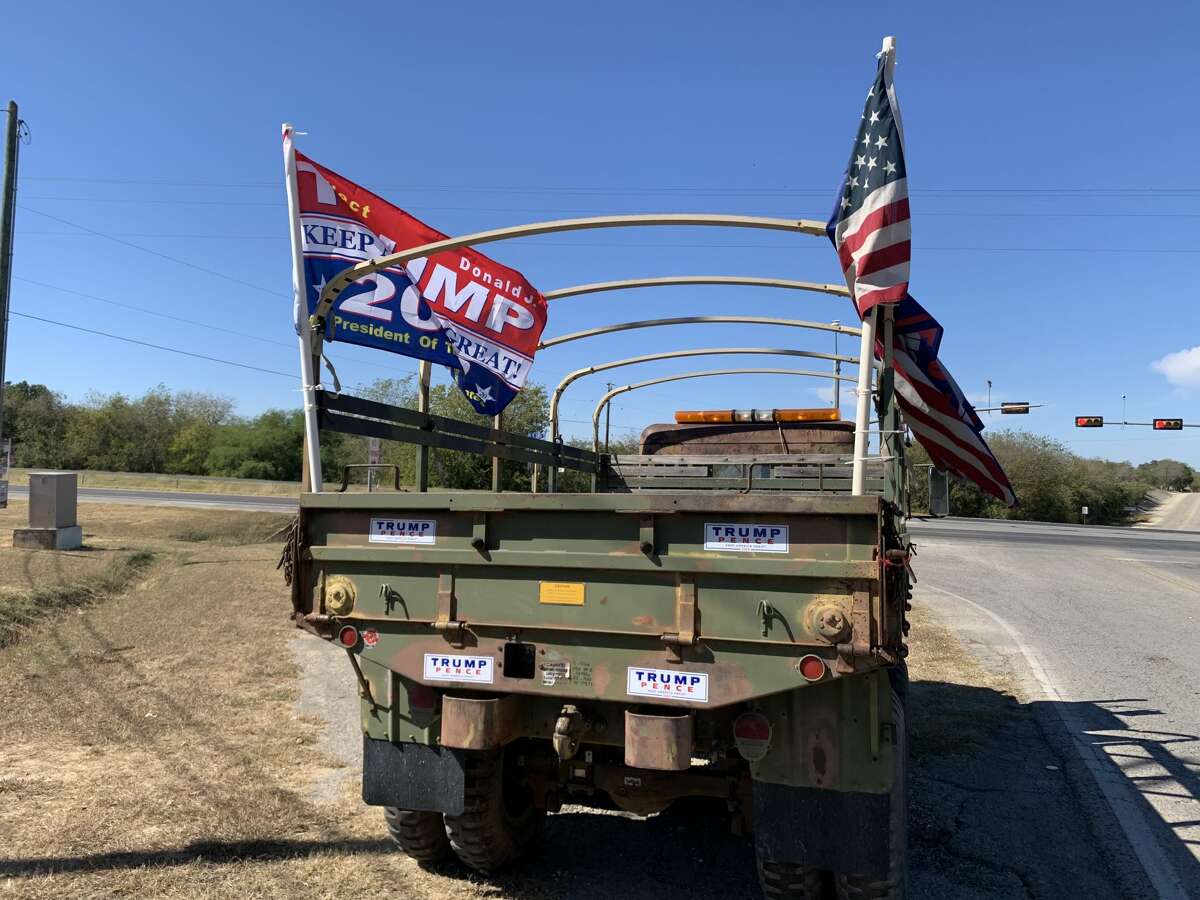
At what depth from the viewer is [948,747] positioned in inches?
244

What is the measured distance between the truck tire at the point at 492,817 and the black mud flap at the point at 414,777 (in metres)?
0.13

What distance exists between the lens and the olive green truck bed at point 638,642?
2879mm

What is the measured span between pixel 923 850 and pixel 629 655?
2.44 meters

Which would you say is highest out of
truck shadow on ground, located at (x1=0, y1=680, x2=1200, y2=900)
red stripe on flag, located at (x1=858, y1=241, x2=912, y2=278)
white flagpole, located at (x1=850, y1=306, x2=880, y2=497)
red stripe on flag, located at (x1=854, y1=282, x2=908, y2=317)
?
red stripe on flag, located at (x1=858, y1=241, x2=912, y2=278)

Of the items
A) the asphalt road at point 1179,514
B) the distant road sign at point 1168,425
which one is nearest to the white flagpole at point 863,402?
the distant road sign at point 1168,425

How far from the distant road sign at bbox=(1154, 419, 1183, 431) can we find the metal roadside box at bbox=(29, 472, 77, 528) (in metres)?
50.0

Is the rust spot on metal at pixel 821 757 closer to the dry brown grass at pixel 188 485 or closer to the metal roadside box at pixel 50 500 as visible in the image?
the metal roadside box at pixel 50 500

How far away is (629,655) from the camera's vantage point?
313cm

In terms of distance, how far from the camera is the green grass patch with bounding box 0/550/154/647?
8.52 m

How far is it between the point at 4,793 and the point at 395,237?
3.84 m

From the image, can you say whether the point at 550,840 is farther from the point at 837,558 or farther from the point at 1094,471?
the point at 1094,471

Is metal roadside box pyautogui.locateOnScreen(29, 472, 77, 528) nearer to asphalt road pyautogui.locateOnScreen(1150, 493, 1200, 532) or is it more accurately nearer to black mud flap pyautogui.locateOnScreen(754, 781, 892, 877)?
black mud flap pyautogui.locateOnScreen(754, 781, 892, 877)

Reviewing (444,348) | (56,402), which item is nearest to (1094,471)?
(444,348)

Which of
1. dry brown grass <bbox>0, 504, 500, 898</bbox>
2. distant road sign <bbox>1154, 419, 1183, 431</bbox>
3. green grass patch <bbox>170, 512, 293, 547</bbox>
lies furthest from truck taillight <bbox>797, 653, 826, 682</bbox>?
distant road sign <bbox>1154, 419, 1183, 431</bbox>
